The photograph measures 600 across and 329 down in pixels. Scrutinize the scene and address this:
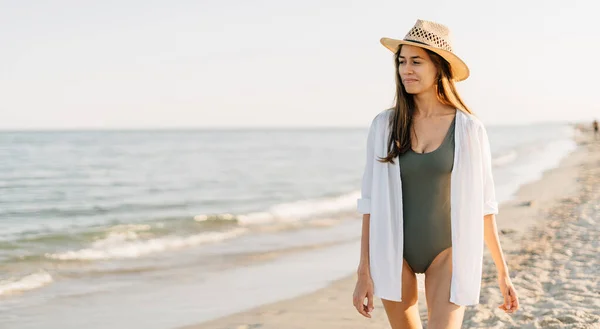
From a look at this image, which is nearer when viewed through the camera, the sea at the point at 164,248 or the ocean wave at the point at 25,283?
the sea at the point at 164,248

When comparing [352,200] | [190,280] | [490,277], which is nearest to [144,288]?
[190,280]

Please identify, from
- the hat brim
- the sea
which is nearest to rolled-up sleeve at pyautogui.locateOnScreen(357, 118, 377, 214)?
the hat brim

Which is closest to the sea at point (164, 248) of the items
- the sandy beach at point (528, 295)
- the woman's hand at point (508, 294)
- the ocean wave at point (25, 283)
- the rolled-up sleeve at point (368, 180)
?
the ocean wave at point (25, 283)

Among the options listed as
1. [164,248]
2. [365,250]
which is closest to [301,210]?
[164,248]

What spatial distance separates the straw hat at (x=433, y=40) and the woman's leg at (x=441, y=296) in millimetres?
829

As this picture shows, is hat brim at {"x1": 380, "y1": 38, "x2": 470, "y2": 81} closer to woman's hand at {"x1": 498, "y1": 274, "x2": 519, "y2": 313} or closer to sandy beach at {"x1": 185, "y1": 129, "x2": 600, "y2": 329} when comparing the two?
woman's hand at {"x1": 498, "y1": 274, "x2": 519, "y2": 313}

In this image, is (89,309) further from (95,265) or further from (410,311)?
(410,311)

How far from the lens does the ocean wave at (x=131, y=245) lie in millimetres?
10352

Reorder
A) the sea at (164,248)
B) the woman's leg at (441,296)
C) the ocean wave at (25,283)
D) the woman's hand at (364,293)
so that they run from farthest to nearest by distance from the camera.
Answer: the ocean wave at (25,283) < the sea at (164,248) < the woman's hand at (364,293) < the woman's leg at (441,296)

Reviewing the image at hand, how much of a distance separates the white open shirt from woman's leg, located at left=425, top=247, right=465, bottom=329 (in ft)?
0.16

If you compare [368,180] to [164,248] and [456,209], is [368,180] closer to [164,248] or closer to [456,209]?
→ [456,209]

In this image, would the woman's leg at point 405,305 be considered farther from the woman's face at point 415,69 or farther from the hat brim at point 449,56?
the hat brim at point 449,56

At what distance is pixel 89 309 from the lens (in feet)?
23.3

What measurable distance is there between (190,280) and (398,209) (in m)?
6.15
